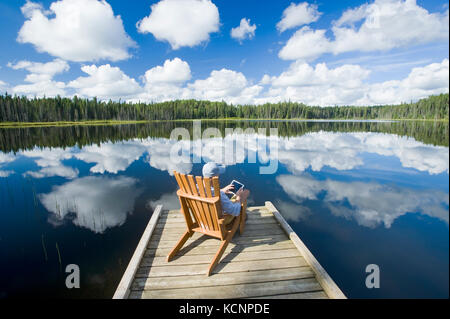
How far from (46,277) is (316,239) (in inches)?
301

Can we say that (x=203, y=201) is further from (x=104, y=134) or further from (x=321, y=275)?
(x=104, y=134)

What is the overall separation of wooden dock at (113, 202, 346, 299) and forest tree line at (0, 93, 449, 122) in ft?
342

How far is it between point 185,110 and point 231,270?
399 ft

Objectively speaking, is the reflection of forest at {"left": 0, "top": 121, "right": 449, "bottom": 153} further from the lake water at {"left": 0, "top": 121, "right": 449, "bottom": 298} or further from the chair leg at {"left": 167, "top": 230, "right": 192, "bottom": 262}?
the chair leg at {"left": 167, "top": 230, "right": 192, "bottom": 262}

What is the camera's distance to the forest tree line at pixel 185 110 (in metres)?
83.4

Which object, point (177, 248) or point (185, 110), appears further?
point (185, 110)

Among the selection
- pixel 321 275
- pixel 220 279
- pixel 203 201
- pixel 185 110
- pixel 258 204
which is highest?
pixel 185 110

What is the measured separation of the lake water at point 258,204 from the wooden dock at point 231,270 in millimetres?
1736

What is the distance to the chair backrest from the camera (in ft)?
12.3

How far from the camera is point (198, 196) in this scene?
12.9ft

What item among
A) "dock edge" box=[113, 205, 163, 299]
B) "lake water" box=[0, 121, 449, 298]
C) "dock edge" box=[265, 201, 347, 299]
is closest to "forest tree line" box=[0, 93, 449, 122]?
"lake water" box=[0, 121, 449, 298]

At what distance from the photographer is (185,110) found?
11962 cm

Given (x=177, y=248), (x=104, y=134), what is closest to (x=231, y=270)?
(x=177, y=248)
